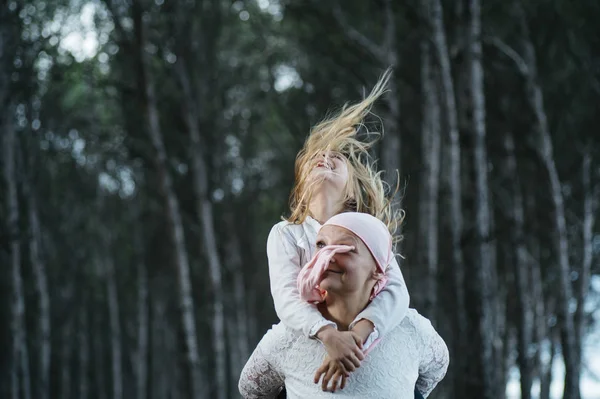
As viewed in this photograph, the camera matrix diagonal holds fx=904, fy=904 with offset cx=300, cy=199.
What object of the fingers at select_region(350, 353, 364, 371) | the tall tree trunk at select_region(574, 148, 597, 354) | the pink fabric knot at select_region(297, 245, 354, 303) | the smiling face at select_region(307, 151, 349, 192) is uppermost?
the tall tree trunk at select_region(574, 148, 597, 354)

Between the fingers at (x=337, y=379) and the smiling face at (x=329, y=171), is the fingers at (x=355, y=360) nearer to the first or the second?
the fingers at (x=337, y=379)

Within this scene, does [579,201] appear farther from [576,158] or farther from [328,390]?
[328,390]

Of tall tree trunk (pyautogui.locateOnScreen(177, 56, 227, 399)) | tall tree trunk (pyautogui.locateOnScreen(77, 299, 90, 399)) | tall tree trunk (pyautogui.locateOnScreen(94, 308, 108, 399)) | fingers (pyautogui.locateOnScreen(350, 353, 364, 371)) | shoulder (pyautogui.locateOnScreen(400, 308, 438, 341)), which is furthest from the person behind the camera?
tall tree trunk (pyautogui.locateOnScreen(94, 308, 108, 399))

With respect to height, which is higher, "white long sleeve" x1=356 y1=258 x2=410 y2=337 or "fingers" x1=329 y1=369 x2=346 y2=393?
"white long sleeve" x1=356 y1=258 x2=410 y2=337

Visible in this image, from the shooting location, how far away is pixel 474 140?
1086cm

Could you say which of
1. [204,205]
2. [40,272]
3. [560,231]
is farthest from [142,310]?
[560,231]

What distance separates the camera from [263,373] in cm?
327

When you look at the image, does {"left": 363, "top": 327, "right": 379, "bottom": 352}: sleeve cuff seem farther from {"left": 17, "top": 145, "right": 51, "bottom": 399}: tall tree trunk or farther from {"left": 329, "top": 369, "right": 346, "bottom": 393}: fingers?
{"left": 17, "top": 145, "right": 51, "bottom": 399}: tall tree trunk

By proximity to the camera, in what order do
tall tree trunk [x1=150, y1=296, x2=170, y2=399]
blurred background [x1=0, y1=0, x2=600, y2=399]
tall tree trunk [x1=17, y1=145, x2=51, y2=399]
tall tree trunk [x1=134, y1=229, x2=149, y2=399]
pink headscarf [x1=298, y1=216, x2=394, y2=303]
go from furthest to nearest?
tall tree trunk [x1=150, y1=296, x2=170, y2=399], tall tree trunk [x1=134, y1=229, x2=149, y2=399], tall tree trunk [x1=17, y1=145, x2=51, y2=399], blurred background [x1=0, y1=0, x2=600, y2=399], pink headscarf [x1=298, y1=216, x2=394, y2=303]

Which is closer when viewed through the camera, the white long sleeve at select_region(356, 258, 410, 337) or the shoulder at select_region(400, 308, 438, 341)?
the white long sleeve at select_region(356, 258, 410, 337)

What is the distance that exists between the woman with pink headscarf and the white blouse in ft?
0.16

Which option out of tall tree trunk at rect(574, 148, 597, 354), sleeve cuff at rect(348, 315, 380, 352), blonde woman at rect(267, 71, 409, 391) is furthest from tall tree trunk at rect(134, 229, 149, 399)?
sleeve cuff at rect(348, 315, 380, 352)

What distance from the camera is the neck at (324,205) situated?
3336mm

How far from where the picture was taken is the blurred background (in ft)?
45.5
